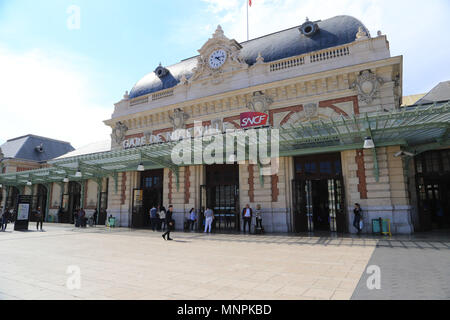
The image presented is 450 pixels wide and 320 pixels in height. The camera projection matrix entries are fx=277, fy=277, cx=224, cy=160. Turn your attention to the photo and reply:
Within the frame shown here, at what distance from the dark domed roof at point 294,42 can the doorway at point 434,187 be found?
8203mm

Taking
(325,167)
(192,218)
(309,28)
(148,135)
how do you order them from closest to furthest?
(325,167), (192,218), (309,28), (148,135)

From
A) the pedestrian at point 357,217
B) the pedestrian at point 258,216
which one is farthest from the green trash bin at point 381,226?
the pedestrian at point 258,216

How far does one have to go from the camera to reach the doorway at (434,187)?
610 inches

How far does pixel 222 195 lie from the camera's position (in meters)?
18.0

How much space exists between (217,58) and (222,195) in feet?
30.9

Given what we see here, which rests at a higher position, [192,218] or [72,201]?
[72,201]

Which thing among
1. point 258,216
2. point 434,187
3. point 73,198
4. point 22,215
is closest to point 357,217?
point 258,216

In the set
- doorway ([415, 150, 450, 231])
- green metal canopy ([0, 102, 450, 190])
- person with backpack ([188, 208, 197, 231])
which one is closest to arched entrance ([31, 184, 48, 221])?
green metal canopy ([0, 102, 450, 190])

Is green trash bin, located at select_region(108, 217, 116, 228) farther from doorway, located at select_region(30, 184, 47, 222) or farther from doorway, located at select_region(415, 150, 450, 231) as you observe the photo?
doorway, located at select_region(415, 150, 450, 231)

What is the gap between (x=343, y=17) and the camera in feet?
55.5

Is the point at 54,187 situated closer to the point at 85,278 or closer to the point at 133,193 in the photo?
the point at 133,193

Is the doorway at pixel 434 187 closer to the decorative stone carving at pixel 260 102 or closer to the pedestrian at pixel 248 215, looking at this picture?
the pedestrian at pixel 248 215

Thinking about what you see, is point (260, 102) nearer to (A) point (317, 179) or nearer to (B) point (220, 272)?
(A) point (317, 179)

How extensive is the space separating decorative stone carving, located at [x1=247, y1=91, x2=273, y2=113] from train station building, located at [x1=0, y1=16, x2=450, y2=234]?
61 millimetres
